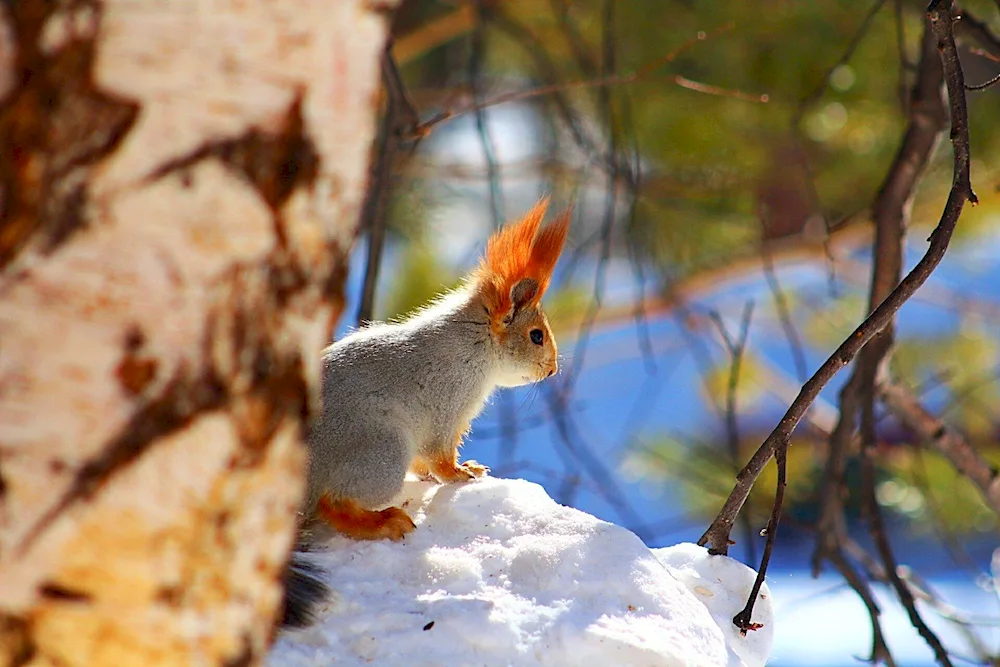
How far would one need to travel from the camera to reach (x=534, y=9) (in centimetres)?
294

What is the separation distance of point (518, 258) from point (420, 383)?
0.29m

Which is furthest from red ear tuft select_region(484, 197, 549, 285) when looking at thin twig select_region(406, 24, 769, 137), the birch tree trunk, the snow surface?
the birch tree trunk

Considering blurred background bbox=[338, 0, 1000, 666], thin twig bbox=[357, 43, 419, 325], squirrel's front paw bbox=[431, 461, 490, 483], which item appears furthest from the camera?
blurred background bbox=[338, 0, 1000, 666]

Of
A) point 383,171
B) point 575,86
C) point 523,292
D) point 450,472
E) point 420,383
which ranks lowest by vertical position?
point 450,472

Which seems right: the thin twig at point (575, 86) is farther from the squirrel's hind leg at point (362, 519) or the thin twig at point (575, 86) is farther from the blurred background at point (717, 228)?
the squirrel's hind leg at point (362, 519)

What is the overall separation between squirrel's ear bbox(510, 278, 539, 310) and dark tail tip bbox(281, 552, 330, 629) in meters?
0.72

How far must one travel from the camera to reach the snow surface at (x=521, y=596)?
1.01 m

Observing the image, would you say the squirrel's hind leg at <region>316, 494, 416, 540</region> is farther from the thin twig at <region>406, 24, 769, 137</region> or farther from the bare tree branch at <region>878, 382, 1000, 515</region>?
the bare tree branch at <region>878, 382, 1000, 515</region>

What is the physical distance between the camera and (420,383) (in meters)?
1.55

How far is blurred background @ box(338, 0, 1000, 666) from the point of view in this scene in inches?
83.4

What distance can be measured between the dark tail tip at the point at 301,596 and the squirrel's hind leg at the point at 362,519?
0.50 ft

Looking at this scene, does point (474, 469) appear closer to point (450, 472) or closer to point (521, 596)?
point (450, 472)

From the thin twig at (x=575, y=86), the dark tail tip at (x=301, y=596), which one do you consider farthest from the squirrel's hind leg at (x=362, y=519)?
the thin twig at (x=575, y=86)

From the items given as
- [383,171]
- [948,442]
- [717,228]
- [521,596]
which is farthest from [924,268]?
[717,228]
